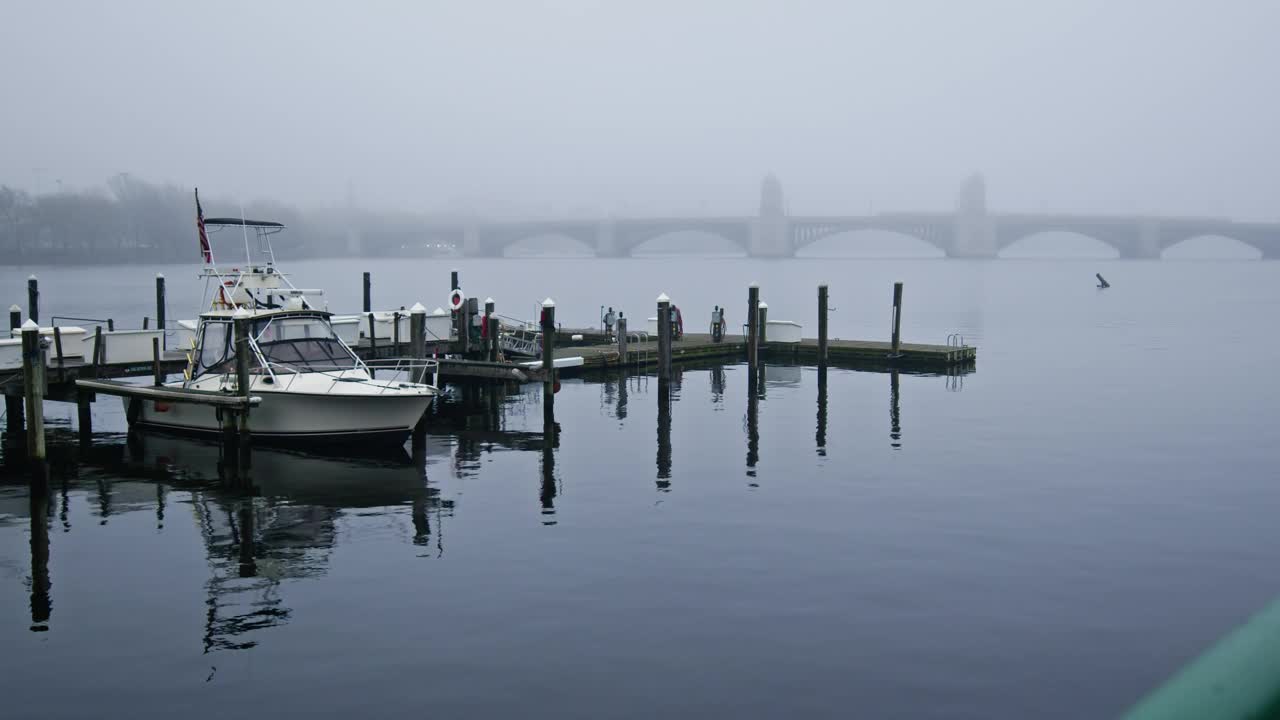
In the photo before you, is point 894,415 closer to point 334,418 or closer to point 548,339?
point 548,339

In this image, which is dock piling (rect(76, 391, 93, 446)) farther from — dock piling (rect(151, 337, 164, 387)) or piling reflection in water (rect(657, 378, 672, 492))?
piling reflection in water (rect(657, 378, 672, 492))

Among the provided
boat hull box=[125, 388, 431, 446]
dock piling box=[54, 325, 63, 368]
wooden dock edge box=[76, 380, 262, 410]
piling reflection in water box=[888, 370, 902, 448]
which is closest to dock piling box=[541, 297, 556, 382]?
boat hull box=[125, 388, 431, 446]

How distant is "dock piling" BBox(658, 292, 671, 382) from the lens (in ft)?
117

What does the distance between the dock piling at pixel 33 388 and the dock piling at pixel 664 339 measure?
715 inches

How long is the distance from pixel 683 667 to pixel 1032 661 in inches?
167

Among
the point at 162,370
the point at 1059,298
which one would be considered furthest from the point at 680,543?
the point at 1059,298

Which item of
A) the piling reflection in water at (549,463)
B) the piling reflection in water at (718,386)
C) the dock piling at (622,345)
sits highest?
the dock piling at (622,345)

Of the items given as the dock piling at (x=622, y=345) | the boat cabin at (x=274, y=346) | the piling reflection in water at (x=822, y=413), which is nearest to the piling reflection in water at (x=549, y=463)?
the boat cabin at (x=274, y=346)

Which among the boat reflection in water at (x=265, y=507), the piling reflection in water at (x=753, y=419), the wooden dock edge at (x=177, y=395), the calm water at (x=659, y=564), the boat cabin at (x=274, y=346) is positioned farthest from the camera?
the boat cabin at (x=274, y=346)

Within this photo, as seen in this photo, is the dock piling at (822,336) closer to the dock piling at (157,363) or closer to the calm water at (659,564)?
the calm water at (659,564)

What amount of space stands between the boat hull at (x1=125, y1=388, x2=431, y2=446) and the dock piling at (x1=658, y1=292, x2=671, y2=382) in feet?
36.6

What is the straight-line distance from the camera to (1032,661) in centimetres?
1341

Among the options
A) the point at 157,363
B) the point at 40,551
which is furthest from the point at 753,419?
the point at 40,551

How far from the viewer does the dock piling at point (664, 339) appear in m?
35.7
